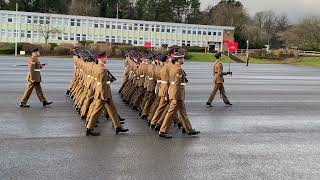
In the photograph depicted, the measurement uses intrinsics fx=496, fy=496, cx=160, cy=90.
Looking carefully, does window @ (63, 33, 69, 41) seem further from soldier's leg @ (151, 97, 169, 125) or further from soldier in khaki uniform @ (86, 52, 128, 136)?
soldier in khaki uniform @ (86, 52, 128, 136)

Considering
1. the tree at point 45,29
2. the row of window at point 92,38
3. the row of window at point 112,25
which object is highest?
the row of window at point 112,25

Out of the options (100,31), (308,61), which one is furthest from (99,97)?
(100,31)

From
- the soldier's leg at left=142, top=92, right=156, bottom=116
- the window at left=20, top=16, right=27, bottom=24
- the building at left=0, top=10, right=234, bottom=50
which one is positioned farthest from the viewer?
the window at left=20, top=16, right=27, bottom=24

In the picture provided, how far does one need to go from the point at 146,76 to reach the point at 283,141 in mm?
4128

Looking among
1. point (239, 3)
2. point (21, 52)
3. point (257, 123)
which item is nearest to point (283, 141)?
point (257, 123)

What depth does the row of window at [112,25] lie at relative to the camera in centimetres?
8375

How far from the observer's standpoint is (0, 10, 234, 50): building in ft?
272

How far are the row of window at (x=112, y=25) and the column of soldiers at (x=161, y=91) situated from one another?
2879 inches

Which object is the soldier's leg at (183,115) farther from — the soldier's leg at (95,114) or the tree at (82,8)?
the tree at (82,8)

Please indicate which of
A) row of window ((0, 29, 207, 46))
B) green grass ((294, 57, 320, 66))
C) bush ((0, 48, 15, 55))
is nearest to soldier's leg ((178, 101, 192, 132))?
bush ((0, 48, 15, 55))

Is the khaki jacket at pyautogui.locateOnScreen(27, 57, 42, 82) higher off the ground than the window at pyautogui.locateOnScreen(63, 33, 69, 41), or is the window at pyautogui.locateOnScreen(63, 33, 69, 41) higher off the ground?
the window at pyautogui.locateOnScreen(63, 33, 69, 41)

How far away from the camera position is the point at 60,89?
64.2 feet

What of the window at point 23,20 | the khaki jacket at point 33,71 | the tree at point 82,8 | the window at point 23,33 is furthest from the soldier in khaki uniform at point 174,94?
the tree at point 82,8

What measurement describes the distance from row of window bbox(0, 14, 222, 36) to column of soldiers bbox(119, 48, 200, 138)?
2879 inches
